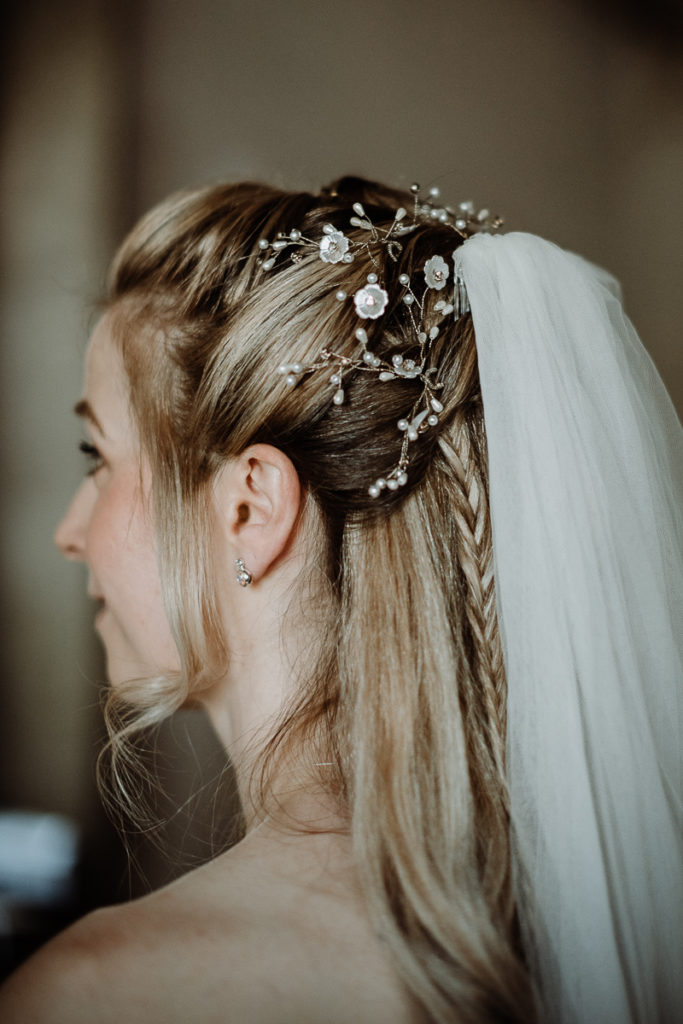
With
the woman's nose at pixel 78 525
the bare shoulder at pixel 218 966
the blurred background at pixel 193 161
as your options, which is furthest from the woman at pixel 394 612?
the blurred background at pixel 193 161

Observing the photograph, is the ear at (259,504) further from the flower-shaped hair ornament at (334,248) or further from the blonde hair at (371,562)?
the flower-shaped hair ornament at (334,248)

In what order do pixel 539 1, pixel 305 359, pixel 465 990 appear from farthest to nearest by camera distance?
pixel 539 1
pixel 305 359
pixel 465 990

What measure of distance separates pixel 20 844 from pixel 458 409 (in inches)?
58.3

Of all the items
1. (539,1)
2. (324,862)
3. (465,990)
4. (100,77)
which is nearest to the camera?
(465,990)

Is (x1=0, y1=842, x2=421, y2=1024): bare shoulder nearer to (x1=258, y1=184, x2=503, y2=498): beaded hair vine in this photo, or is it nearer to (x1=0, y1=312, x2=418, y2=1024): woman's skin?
(x1=0, y1=312, x2=418, y2=1024): woman's skin

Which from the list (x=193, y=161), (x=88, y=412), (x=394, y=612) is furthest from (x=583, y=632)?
(x=193, y=161)

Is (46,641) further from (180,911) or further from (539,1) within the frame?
(539,1)

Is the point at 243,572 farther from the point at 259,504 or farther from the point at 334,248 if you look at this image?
the point at 334,248

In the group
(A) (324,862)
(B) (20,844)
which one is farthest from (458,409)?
(B) (20,844)

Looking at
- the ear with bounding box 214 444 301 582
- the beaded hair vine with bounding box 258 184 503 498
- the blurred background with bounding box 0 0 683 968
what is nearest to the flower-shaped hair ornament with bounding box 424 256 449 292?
the beaded hair vine with bounding box 258 184 503 498

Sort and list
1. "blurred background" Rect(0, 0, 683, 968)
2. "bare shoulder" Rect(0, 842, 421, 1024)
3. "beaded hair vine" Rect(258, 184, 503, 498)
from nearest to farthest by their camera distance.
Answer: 1. "bare shoulder" Rect(0, 842, 421, 1024)
2. "beaded hair vine" Rect(258, 184, 503, 498)
3. "blurred background" Rect(0, 0, 683, 968)

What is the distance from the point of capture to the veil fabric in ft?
2.06

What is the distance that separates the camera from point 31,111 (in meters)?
1.69

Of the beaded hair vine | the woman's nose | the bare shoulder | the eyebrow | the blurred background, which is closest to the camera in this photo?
the bare shoulder
